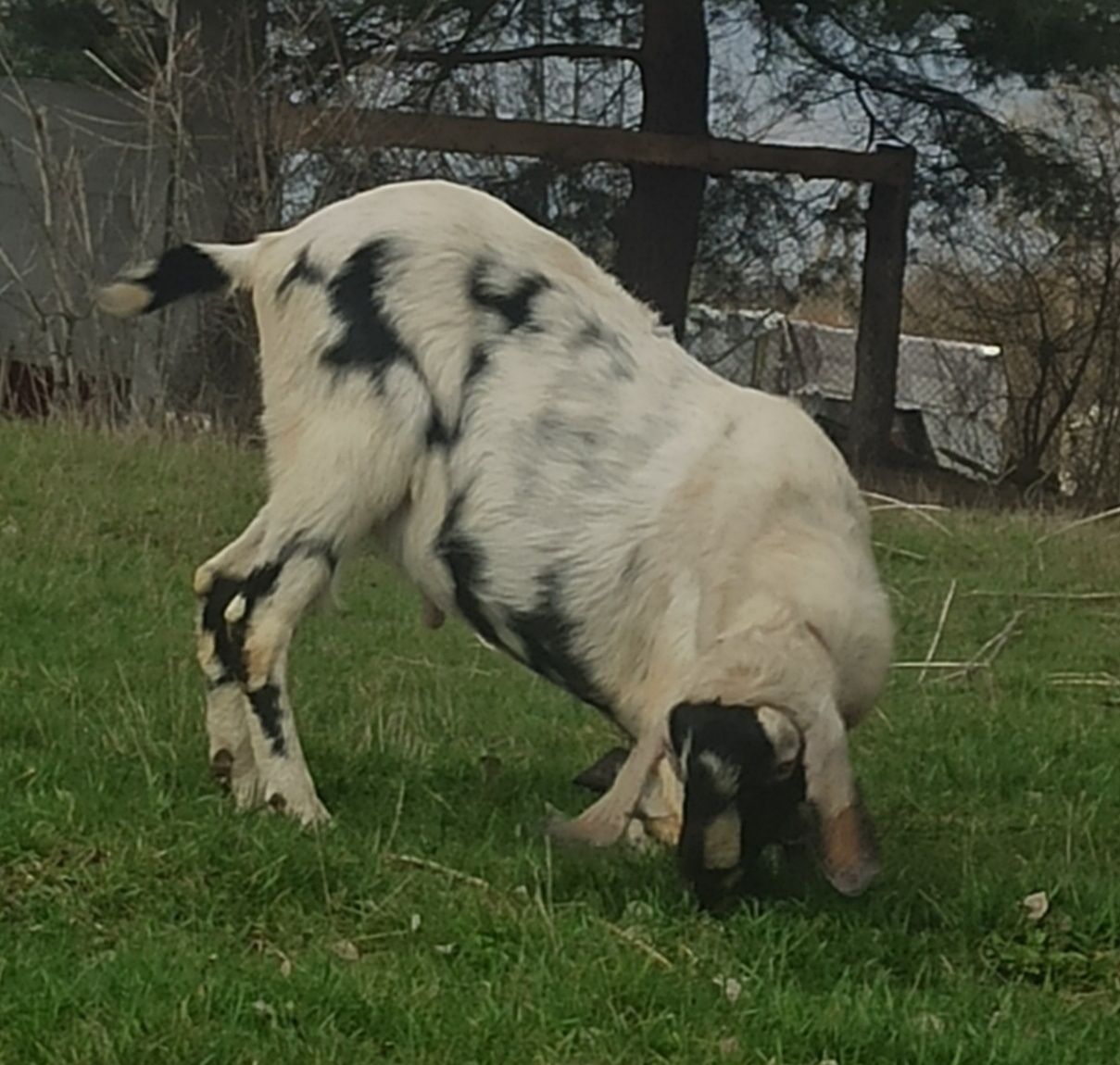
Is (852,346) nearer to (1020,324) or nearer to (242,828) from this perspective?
(1020,324)

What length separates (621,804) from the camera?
4.81 metres

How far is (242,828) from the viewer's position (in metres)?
4.93

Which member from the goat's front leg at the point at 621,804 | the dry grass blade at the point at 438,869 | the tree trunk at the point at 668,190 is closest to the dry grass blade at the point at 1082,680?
the goat's front leg at the point at 621,804

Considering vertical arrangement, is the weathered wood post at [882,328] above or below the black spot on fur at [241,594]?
below

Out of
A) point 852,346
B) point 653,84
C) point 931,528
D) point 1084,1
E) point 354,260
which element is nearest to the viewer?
point 354,260

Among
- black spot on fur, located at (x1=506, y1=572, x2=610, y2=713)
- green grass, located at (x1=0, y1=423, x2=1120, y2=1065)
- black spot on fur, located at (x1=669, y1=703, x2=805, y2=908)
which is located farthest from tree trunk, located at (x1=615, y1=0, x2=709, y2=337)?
black spot on fur, located at (x1=669, y1=703, x2=805, y2=908)

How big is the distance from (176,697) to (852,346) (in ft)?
51.7

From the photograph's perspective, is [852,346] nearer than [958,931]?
No

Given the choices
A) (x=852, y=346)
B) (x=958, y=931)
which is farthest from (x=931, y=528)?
(x=852, y=346)

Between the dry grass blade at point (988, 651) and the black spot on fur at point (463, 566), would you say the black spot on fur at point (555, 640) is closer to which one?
the black spot on fur at point (463, 566)

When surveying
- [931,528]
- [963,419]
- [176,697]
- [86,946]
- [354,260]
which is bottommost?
[963,419]

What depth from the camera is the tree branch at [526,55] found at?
17266 mm

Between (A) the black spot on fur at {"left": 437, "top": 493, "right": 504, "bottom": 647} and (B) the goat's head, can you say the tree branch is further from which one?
(B) the goat's head

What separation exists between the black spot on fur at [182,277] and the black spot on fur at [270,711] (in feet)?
3.56
